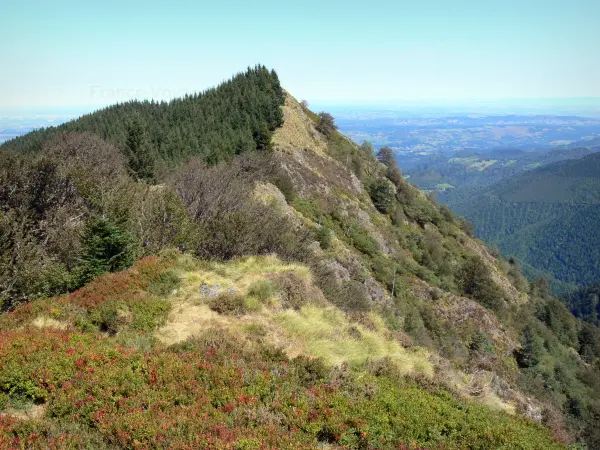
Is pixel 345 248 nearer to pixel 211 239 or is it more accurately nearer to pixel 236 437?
pixel 211 239

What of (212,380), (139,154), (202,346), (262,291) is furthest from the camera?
(139,154)

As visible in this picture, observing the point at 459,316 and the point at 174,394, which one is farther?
the point at 459,316

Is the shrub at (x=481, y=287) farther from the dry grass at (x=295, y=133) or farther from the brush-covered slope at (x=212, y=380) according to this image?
the brush-covered slope at (x=212, y=380)

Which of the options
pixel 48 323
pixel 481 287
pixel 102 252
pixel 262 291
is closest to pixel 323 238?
pixel 262 291

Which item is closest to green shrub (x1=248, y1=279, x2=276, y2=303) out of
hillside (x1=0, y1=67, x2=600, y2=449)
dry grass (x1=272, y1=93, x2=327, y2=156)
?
hillside (x1=0, y1=67, x2=600, y2=449)

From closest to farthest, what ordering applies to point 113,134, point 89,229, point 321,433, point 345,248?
1. point 321,433
2. point 89,229
3. point 345,248
4. point 113,134

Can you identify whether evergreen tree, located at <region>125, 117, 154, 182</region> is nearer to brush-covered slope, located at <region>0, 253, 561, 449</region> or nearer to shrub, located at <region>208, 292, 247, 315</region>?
brush-covered slope, located at <region>0, 253, 561, 449</region>

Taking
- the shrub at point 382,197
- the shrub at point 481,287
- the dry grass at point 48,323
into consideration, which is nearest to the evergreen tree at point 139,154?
the dry grass at point 48,323

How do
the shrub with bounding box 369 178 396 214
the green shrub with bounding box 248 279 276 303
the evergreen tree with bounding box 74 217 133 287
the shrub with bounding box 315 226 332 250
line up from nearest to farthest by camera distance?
1. the green shrub with bounding box 248 279 276 303
2. the evergreen tree with bounding box 74 217 133 287
3. the shrub with bounding box 315 226 332 250
4. the shrub with bounding box 369 178 396 214

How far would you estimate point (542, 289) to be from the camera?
341 ft

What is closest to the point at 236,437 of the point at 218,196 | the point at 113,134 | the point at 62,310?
the point at 62,310

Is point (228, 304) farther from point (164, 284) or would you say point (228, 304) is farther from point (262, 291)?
point (164, 284)

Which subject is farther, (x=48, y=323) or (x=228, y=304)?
(x=228, y=304)

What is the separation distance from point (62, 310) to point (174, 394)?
20.5 ft
